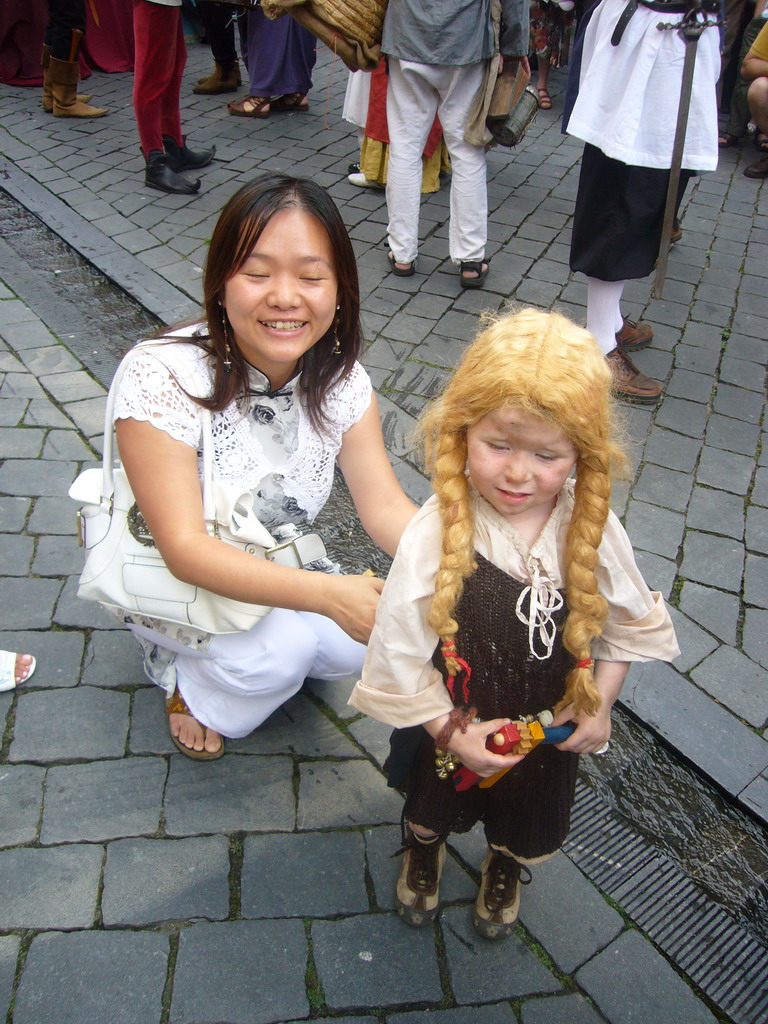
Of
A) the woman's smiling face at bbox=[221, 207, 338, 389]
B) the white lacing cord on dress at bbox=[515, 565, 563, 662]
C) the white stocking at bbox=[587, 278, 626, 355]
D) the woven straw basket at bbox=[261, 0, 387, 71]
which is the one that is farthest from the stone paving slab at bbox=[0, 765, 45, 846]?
the woven straw basket at bbox=[261, 0, 387, 71]

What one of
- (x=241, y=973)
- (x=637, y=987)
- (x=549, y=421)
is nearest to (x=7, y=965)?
(x=241, y=973)

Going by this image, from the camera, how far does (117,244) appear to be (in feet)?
16.5

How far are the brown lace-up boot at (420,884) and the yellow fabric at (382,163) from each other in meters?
4.72

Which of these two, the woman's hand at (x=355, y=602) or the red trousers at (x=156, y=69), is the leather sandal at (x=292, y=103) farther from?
the woman's hand at (x=355, y=602)

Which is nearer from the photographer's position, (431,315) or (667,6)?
(667,6)

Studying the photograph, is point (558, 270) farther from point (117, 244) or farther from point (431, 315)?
point (117, 244)

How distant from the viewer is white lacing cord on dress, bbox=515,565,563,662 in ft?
4.98

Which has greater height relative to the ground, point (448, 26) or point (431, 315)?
point (448, 26)

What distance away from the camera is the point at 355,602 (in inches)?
67.0

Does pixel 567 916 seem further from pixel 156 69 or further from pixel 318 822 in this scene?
pixel 156 69

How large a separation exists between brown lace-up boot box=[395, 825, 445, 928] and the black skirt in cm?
269

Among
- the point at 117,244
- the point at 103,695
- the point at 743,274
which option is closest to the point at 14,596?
the point at 103,695

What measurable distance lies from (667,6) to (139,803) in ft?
11.3

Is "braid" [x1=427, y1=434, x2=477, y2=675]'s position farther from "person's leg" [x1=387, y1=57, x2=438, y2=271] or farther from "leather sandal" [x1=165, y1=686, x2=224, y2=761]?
"person's leg" [x1=387, y1=57, x2=438, y2=271]
